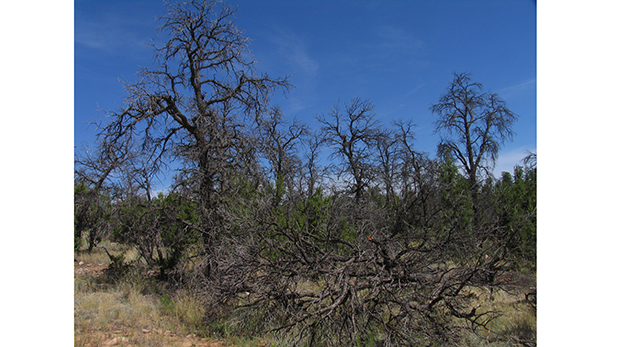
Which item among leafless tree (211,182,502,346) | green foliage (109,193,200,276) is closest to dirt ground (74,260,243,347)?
leafless tree (211,182,502,346)

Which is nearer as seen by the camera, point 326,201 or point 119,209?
point 119,209

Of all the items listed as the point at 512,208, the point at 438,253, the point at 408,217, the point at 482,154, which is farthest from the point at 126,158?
the point at 482,154

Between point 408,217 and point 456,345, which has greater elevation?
point 408,217

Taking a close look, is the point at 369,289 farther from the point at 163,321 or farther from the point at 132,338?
the point at 163,321

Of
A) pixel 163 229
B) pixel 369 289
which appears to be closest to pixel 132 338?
pixel 369 289

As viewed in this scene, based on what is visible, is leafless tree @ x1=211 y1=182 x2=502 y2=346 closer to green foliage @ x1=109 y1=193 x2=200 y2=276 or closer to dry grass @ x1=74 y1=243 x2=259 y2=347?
dry grass @ x1=74 y1=243 x2=259 y2=347

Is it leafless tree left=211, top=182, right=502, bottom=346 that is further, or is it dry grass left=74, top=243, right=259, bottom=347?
dry grass left=74, top=243, right=259, bottom=347

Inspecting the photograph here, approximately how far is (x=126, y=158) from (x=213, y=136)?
170cm

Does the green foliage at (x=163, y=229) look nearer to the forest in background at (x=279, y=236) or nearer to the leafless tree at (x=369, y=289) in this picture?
the forest in background at (x=279, y=236)

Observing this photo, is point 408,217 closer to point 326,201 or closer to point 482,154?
point 326,201

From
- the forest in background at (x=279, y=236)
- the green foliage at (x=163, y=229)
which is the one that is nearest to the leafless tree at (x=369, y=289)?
the forest in background at (x=279, y=236)

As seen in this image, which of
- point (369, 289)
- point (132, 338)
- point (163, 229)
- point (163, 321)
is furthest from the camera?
point (163, 229)

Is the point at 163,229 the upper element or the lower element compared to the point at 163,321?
upper
